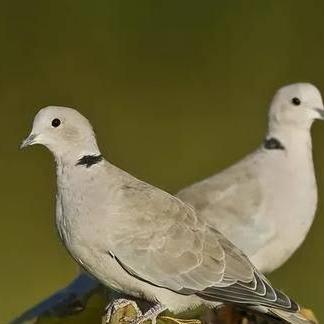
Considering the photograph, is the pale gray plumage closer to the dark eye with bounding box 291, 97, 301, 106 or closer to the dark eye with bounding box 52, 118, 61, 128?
the dark eye with bounding box 291, 97, 301, 106

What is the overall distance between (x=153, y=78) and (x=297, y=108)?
3.69ft

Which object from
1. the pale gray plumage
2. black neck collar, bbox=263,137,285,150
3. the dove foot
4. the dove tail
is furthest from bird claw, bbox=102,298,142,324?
black neck collar, bbox=263,137,285,150

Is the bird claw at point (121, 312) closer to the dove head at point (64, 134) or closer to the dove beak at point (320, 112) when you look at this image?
the dove head at point (64, 134)

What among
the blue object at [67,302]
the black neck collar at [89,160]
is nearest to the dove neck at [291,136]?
the blue object at [67,302]

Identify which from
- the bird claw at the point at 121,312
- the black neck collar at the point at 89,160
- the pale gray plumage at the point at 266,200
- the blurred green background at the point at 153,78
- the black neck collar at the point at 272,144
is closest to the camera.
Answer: the bird claw at the point at 121,312

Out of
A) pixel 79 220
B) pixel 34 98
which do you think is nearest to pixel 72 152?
pixel 79 220

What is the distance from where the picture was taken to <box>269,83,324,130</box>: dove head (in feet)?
10.00

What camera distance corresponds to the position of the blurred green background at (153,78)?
→ 13.0 feet

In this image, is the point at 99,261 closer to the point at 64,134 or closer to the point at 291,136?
the point at 64,134

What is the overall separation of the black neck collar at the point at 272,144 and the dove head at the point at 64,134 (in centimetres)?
78

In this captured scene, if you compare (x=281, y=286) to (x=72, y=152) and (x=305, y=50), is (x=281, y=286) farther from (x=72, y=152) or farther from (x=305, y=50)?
(x=72, y=152)

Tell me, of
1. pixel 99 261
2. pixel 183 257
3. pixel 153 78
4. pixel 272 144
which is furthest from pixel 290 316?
pixel 153 78

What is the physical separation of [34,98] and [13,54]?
177mm

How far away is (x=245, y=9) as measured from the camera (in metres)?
4.20
